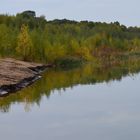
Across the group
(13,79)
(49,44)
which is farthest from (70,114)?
(49,44)

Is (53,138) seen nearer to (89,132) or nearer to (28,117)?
(89,132)

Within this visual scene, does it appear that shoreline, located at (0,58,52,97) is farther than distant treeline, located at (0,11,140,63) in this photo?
No

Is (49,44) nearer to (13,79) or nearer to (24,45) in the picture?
(24,45)

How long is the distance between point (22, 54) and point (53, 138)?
53357mm

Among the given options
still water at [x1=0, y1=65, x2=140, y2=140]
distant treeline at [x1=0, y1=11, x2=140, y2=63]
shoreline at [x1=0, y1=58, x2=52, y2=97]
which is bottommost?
still water at [x1=0, y1=65, x2=140, y2=140]

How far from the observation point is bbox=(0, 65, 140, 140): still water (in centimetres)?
2183

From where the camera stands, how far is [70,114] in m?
28.0

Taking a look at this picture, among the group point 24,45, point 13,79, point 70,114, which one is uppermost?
point 24,45

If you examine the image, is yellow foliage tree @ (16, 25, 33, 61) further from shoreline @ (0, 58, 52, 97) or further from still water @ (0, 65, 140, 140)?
still water @ (0, 65, 140, 140)

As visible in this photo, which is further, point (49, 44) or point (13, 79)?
point (49, 44)

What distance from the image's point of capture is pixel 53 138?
21031 mm

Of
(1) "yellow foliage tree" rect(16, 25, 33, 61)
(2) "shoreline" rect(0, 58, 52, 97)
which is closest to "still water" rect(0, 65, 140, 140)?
(2) "shoreline" rect(0, 58, 52, 97)

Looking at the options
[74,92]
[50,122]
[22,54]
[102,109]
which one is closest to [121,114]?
[102,109]

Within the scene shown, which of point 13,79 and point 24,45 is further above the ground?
point 24,45
